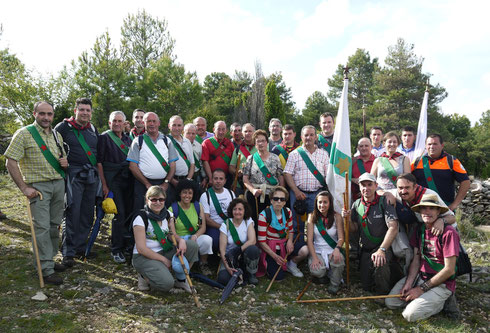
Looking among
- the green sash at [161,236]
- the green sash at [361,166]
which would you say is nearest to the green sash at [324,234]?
the green sash at [361,166]

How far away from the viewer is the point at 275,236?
536 cm

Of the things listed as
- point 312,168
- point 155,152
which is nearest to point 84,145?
point 155,152

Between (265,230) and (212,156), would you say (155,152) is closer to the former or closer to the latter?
(212,156)

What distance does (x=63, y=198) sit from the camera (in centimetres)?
492

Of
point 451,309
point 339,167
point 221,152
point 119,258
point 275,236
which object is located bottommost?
point 451,309

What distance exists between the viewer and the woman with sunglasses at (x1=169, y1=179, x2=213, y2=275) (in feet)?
17.0

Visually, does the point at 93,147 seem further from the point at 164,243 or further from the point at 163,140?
the point at 164,243

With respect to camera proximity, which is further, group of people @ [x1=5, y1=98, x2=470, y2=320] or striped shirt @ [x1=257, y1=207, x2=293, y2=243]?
striped shirt @ [x1=257, y1=207, x2=293, y2=243]

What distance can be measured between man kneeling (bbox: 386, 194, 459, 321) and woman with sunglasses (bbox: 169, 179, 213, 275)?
2.79 metres

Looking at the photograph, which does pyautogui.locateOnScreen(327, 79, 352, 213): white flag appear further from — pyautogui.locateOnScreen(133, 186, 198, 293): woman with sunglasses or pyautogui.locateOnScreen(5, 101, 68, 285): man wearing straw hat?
pyautogui.locateOnScreen(5, 101, 68, 285): man wearing straw hat

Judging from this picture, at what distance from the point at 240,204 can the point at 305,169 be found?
52.7 inches

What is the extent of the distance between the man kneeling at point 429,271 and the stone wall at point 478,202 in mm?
9625

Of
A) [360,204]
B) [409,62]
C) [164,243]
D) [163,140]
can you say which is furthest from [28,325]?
[409,62]

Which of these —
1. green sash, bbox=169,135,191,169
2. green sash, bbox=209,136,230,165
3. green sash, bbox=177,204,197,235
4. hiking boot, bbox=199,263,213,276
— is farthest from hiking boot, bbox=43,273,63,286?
green sash, bbox=209,136,230,165
